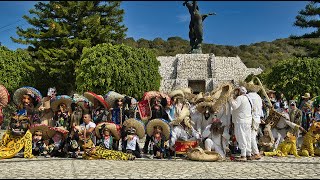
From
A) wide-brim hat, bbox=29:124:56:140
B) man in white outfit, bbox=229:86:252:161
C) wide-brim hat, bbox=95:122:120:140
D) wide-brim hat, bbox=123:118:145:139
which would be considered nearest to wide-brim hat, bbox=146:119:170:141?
wide-brim hat, bbox=123:118:145:139

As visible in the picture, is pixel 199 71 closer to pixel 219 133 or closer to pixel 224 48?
pixel 219 133

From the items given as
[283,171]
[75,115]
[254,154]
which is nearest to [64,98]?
[75,115]

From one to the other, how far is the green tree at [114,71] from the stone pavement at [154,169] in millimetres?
14288

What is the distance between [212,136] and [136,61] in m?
15.7

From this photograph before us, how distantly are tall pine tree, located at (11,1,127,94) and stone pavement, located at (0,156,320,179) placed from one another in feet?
69.8

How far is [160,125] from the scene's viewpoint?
969cm

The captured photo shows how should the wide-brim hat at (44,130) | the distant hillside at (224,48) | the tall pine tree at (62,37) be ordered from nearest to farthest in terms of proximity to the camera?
the wide-brim hat at (44,130)
the tall pine tree at (62,37)
the distant hillside at (224,48)

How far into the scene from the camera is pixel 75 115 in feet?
32.6

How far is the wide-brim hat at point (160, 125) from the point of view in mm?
9625

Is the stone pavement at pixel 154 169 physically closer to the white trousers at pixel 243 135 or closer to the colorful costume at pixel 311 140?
the white trousers at pixel 243 135

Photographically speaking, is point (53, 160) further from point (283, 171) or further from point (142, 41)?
point (142, 41)

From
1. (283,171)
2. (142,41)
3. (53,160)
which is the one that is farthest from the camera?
(142,41)

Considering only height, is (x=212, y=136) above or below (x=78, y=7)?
below

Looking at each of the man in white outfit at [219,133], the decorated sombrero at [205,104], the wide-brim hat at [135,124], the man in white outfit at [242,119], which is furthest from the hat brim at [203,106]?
the wide-brim hat at [135,124]
